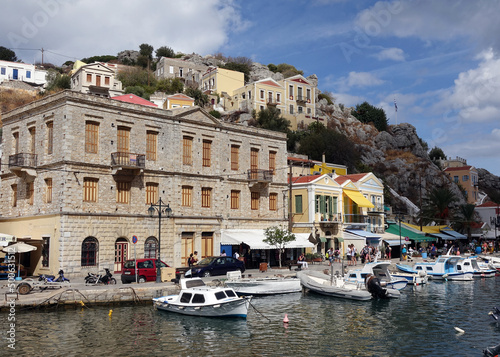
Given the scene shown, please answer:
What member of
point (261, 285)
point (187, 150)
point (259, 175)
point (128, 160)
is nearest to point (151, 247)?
point (128, 160)

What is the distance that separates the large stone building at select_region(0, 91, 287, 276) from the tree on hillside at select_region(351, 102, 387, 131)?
223ft

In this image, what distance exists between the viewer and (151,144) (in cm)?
3669

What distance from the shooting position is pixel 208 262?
31438 millimetres

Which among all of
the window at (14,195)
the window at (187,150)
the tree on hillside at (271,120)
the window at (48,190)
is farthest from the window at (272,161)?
the tree on hillside at (271,120)

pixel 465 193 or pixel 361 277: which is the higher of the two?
pixel 465 193

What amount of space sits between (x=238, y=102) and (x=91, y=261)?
57.4 meters

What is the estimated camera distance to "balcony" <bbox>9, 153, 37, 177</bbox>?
1331 inches

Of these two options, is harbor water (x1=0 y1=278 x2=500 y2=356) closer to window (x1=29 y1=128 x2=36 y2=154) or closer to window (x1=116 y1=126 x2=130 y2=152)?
window (x1=116 y1=126 x2=130 y2=152)

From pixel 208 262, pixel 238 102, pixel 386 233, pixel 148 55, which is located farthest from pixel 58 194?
pixel 148 55

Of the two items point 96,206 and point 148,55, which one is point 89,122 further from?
point 148,55

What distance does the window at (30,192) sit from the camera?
34500 millimetres

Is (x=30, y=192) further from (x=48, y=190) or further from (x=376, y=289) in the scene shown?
(x=376, y=289)

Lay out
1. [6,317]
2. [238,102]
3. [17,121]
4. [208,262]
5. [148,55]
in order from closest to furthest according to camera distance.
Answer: [6,317]
[208,262]
[17,121]
[238,102]
[148,55]

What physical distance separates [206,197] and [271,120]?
36.9 meters
